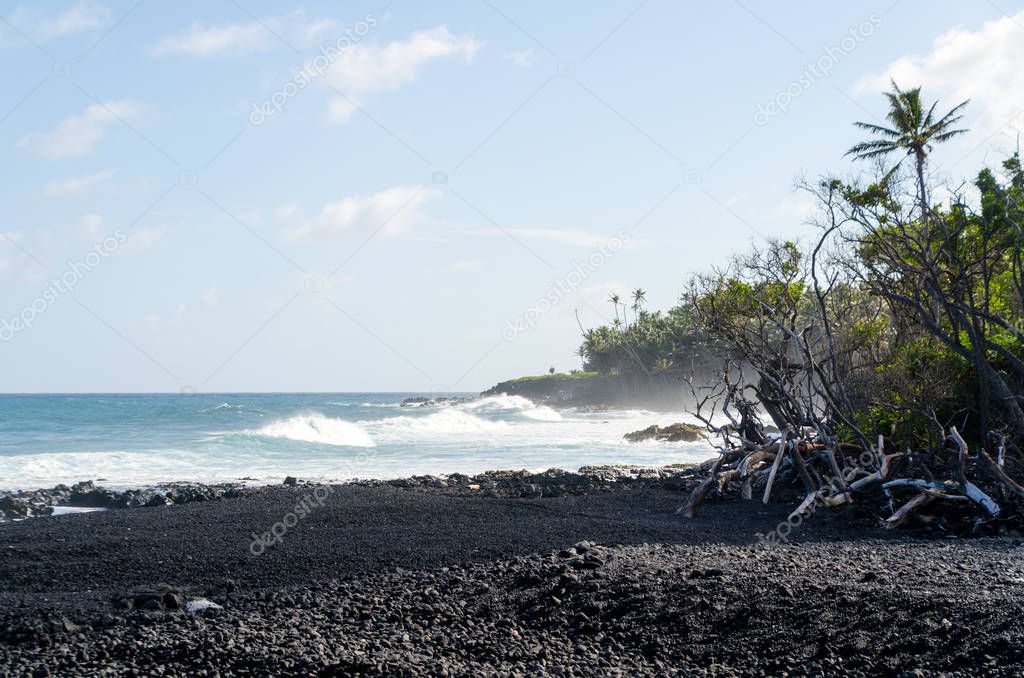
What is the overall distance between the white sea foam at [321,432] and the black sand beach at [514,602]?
21291mm

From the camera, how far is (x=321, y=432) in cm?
3438

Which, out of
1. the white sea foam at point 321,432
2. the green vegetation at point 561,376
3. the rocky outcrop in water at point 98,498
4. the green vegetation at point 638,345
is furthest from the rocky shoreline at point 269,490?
the green vegetation at point 561,376

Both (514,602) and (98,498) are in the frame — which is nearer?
(514,602)

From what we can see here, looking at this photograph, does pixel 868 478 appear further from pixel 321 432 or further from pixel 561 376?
pixel 561 376

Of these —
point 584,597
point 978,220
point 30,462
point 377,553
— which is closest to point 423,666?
point 584,597

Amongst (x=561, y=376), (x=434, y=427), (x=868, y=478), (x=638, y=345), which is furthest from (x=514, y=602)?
(x=561, y=376)

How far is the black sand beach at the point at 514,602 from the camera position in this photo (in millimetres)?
5328

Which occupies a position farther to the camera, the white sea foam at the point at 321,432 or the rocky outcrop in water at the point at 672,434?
the white sea foam at the point at 321,432

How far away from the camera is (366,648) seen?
5.56 metres

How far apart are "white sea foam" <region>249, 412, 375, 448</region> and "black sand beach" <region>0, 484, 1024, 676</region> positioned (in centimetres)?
2129

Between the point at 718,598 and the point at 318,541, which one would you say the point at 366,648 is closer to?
the point at 718,598

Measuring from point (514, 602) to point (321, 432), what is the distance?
29.0 m

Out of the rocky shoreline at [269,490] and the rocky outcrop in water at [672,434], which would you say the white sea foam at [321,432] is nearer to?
the rocky outcrop in water at [672,434]

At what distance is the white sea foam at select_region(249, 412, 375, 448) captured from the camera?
32.2 m
